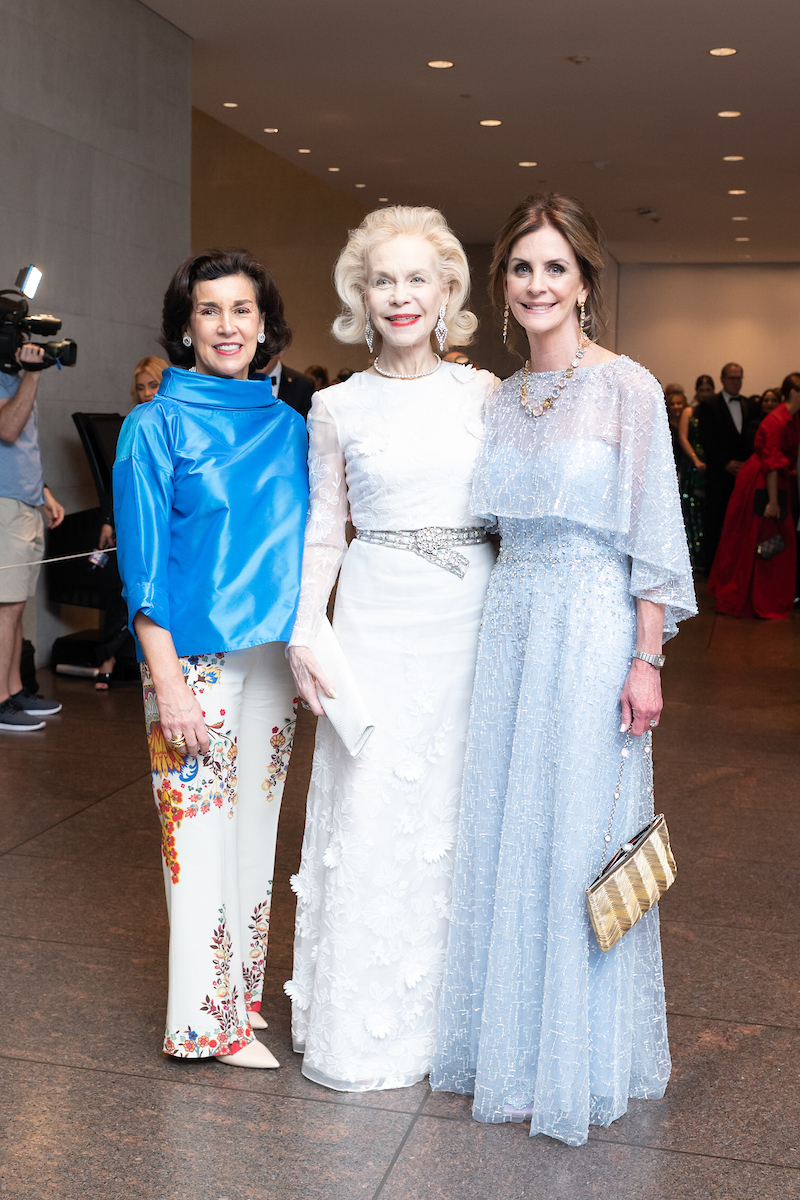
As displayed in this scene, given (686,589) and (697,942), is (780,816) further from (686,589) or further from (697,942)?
(686,589)

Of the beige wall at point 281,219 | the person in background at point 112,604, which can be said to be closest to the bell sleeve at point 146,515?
the person in background at point 112,604

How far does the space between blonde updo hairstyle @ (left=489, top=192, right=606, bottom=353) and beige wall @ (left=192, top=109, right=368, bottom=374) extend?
8.68m

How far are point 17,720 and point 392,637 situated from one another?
129 inches

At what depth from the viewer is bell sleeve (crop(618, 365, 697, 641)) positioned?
2111 mm

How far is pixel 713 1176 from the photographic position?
2.09 metres

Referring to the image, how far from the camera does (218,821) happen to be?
7.73 feet

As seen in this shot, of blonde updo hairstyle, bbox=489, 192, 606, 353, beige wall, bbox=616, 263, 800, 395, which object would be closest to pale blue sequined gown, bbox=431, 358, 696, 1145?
blonde updo hairstyle, bbox=489, 192, 606, 353

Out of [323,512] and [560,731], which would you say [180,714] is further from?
[560,731]

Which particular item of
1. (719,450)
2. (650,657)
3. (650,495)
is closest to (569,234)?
(650,495)

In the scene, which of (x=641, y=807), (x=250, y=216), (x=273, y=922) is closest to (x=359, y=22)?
(x=250, y=216)

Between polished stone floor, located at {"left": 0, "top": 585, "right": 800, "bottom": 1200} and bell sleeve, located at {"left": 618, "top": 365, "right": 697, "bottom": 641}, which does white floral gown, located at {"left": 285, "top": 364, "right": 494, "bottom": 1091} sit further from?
bell sleeve, located at {"left": 618, "top": 365, "right": 697, "bottom": 641}

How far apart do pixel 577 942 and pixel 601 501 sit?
2.59 feet

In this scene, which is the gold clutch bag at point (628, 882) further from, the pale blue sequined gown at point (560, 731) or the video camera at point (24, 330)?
the video camera at point (24, 330)

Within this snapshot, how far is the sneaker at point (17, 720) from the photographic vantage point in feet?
16.8
